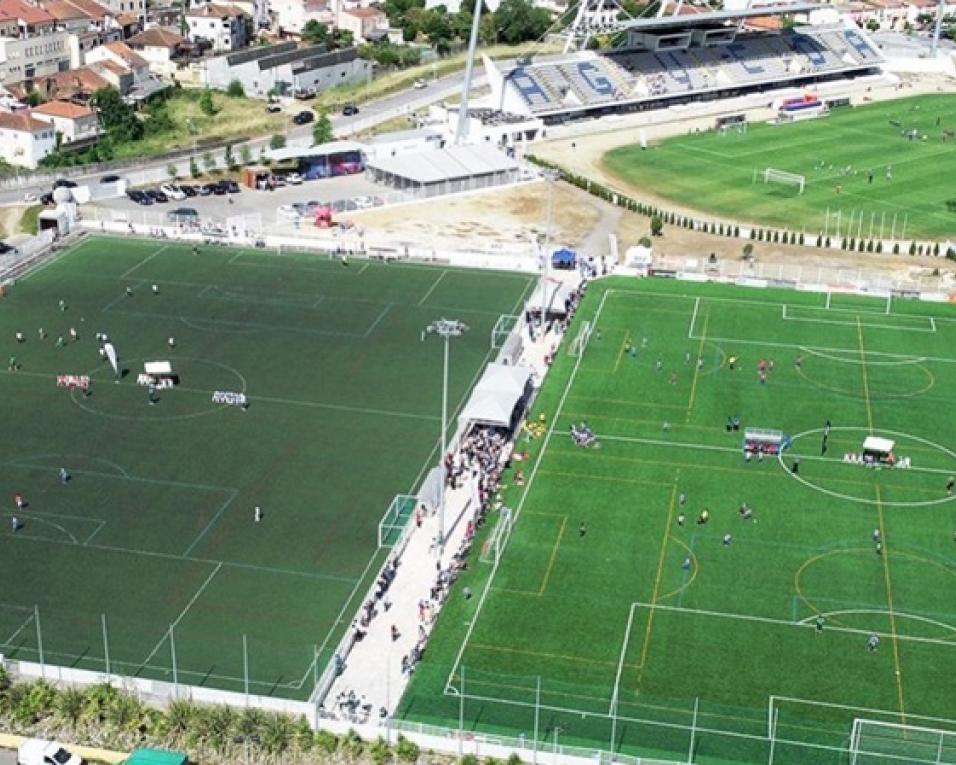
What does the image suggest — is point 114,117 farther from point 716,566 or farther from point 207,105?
point 716,566

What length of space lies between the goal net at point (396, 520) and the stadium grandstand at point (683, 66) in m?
81.2

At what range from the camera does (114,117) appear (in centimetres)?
13575


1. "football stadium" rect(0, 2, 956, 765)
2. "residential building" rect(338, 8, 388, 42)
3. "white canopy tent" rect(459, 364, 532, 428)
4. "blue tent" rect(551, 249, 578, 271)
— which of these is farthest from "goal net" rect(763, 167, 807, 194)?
"residential building" rect(338, 8, 388, 42)

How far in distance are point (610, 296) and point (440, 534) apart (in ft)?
117

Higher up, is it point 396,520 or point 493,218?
point 493,218

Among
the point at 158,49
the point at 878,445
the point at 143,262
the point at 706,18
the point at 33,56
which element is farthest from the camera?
the point at 158,49

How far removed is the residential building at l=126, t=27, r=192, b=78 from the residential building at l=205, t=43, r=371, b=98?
5906 mm

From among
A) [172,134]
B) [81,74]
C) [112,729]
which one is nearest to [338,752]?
[112,729]

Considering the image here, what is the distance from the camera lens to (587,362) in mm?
75562

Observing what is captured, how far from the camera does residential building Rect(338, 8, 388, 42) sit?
18612 centimetres

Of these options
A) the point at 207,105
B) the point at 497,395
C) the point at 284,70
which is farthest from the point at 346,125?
the point at 497,395

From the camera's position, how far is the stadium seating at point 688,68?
13850cm

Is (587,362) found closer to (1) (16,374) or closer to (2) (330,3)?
(1) (16,374)

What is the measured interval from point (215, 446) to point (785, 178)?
69.4m
